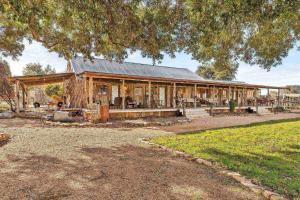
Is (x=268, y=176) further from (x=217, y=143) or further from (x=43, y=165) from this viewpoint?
(x=43, y=165)

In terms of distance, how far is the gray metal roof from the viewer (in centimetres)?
1867

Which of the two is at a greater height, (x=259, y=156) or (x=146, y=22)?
(x=146, y=22)

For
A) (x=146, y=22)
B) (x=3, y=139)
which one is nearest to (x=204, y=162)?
(x=146, y=22)

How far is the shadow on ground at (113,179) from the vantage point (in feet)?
Answer: 11.7

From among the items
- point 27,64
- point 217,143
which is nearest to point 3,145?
point 217,143

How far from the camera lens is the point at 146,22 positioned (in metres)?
8.52

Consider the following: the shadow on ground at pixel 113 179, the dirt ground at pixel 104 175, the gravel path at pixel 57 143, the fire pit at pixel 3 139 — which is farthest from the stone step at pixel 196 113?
the fire pit at pixel 3 139

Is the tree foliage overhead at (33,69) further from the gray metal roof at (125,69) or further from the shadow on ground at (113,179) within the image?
the shadow on ground at (113,179)

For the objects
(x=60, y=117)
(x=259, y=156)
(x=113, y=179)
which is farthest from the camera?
(x=60, y=117)

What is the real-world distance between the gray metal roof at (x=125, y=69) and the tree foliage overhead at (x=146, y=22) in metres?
5.96

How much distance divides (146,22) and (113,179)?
20.1ft

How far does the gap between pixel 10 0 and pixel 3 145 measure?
13.6ft

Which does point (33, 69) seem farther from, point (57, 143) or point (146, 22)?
point (57, 143)

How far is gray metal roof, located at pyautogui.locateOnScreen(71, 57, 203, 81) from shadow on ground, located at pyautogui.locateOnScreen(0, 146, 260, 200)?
12137 mm
